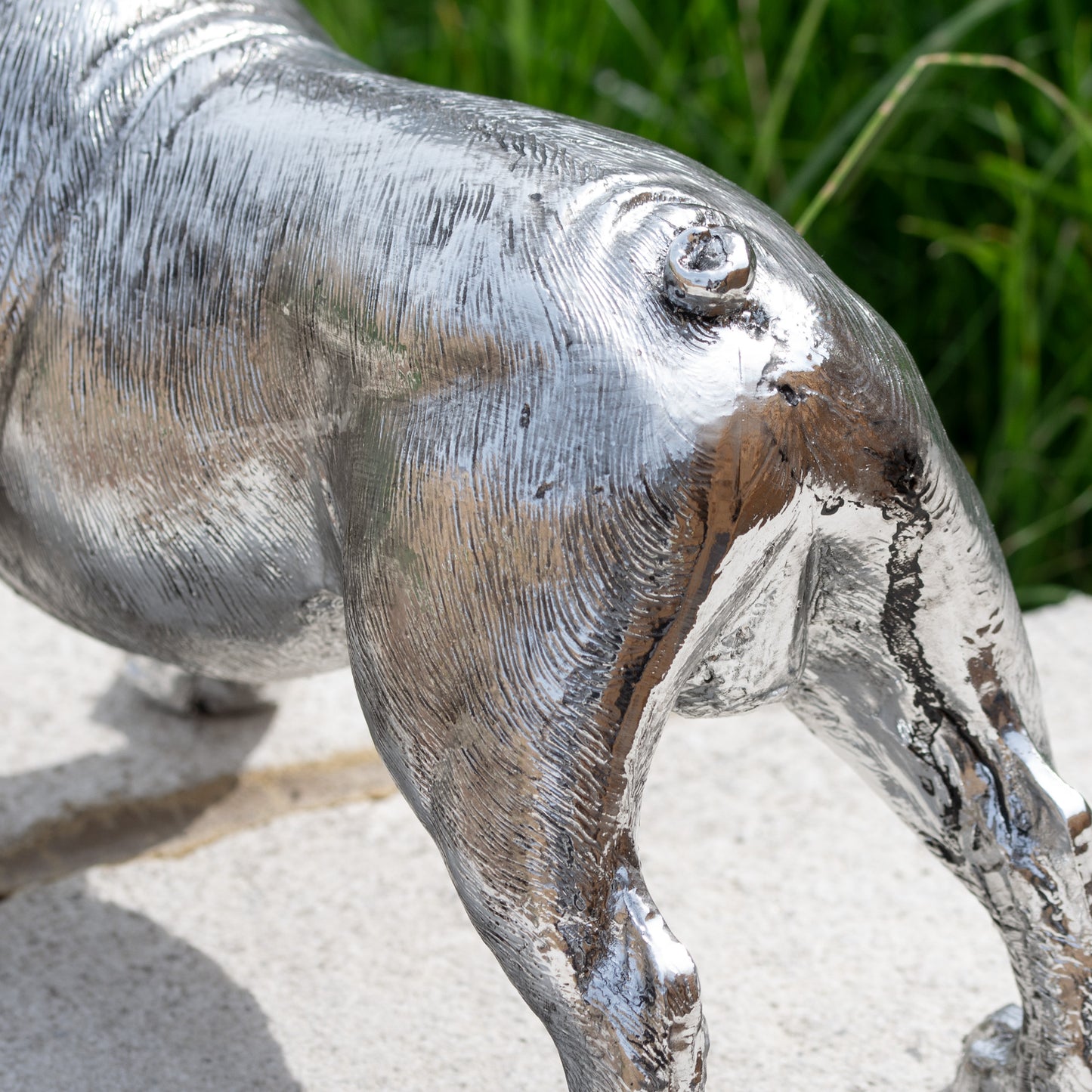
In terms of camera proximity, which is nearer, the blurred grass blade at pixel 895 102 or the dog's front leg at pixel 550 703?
the dog's front leg at pixel 550 703

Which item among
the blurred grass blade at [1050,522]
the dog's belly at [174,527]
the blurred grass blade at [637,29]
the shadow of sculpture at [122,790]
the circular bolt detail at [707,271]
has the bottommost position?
the shadow of sculpture at [122,790]

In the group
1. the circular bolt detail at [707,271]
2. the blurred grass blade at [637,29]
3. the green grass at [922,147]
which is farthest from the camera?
the blurred grass blade at [637,29]

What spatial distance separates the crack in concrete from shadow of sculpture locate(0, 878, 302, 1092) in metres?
0.06

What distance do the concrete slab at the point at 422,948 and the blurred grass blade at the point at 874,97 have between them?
873 mm

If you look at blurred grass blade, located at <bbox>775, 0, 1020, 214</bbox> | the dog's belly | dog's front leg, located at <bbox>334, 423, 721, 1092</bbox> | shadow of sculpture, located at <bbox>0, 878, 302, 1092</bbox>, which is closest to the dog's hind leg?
dog's front leg, located at <bbox>334, 423, 721, 1092</bbox>

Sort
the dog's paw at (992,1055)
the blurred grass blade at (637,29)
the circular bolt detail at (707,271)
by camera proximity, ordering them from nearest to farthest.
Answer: the circular bolt detail at (707,271)
the dog's paw at (992,1055)
the blurred grass blade at (637,29)

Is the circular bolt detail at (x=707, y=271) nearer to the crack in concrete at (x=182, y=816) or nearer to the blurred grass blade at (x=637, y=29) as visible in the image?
the crack in concrete at (x=182, y=816)

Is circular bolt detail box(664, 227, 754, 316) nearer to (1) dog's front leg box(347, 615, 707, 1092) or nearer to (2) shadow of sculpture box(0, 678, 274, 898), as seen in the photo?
(1) dog's front leg box(347, 615, 707, 1092)

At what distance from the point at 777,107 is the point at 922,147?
0.32 meters

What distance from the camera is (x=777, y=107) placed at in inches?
78.4

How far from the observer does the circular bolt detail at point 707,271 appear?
0.66 metres

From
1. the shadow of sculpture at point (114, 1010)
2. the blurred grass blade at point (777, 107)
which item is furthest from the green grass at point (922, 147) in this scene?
the shadow of sculpture at point (114, 1010)

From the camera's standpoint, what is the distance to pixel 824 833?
1.36 metres

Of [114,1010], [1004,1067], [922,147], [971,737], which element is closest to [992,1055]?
[1004,1067]
